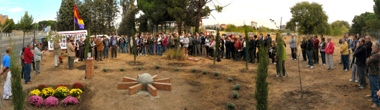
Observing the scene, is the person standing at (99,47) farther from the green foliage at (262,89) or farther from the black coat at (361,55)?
the black coat at (361,55)

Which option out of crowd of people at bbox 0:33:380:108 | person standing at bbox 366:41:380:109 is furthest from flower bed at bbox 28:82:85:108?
person standing at bbox 366:41:380:109

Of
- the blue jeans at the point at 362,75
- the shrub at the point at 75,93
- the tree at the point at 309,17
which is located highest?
the tree at the point at 309,17

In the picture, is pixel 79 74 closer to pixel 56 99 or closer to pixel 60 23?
pixel 56 99

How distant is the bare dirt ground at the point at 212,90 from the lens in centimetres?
889

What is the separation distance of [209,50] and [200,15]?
726 centimetres

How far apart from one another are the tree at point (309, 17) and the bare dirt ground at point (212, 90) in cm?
3854

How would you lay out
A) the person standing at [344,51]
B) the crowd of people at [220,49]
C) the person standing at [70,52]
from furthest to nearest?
the person standing at [70,52] < the person standing at [344,51] < the crowd of people at [220,49]

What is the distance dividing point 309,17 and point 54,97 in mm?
50092

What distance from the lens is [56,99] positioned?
9359mm

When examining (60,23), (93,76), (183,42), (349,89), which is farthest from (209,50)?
(60,23)

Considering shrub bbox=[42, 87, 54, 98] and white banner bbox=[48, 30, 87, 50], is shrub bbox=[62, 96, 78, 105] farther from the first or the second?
white banner bbox=[48, 30, 87, 50]

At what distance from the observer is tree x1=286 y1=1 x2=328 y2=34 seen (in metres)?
51.5

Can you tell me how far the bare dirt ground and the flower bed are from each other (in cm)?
23

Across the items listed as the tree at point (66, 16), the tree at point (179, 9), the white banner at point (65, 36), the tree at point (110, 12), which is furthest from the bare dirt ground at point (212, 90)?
the tree at point (110, 12)
